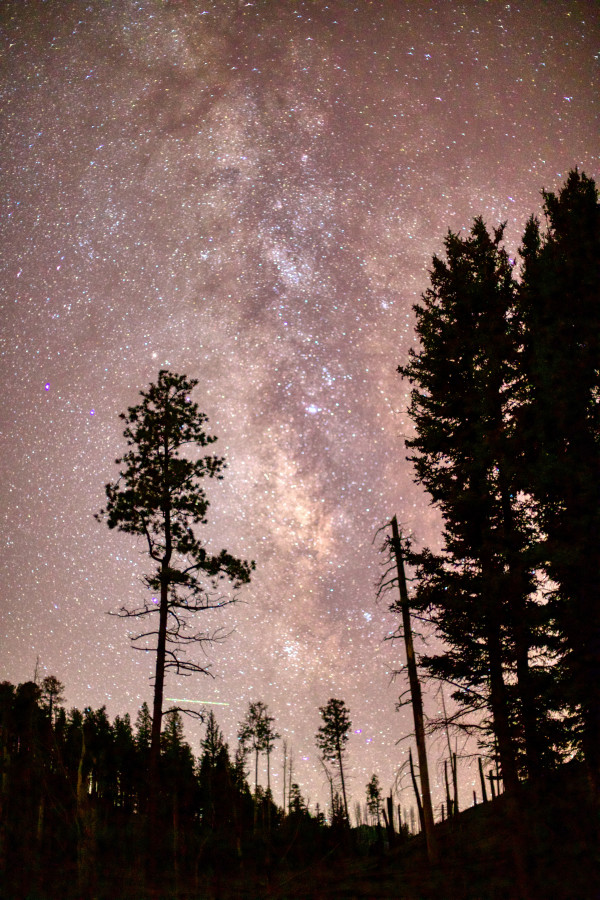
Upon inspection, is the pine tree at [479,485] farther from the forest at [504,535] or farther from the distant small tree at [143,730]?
the distant small tree at [143,730]

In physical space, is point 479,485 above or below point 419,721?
above

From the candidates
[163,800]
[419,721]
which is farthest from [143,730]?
[419,721]

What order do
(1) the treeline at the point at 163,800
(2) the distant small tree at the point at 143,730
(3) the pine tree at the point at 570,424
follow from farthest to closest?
(2) the distant small tree at the point at 143,730 → (3) the pine tree at the point at 570,424 → (1) the treeline at the point at 163,800

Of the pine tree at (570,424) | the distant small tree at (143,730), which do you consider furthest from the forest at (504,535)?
the distant small tree at (143,730)

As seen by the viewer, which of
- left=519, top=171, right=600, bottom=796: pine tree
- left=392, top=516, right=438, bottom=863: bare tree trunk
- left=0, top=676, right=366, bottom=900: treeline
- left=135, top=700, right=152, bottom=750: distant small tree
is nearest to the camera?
left=0, top=676, right=366, bottom=900: treeline

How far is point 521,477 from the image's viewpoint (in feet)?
43.6

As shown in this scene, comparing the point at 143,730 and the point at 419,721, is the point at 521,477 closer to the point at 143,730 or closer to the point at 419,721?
the point at 419,721

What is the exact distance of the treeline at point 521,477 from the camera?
38.6 ft

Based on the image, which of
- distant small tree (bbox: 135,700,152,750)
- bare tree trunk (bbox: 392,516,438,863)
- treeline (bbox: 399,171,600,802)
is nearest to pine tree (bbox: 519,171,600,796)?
treeline (bbox: 399,171,600,802)

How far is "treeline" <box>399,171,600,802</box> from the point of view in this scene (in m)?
11.8

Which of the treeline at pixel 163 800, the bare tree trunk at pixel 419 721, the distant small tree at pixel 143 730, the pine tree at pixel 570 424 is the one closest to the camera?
the treeline at pixel 163 800

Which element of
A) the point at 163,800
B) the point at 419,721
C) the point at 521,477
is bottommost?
the point at 163,800

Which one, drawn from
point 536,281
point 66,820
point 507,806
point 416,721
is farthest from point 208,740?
point 66,820

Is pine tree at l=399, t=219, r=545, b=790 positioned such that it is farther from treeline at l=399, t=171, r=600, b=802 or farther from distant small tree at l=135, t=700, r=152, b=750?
distant small tree at l=135, t=700, r=152, b=750
